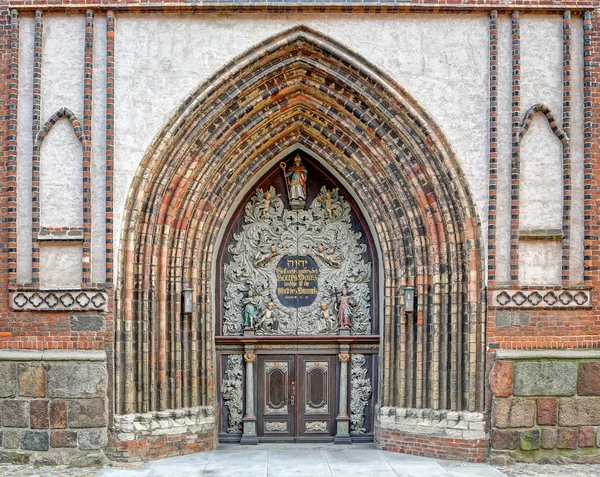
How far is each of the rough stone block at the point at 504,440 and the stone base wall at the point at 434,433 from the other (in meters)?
0.12

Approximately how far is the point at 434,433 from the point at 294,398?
6.74ft

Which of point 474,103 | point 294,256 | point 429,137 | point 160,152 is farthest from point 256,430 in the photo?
point 474,103

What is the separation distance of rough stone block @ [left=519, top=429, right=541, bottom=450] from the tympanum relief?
8.15ft

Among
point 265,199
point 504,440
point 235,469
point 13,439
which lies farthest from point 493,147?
point 13,439

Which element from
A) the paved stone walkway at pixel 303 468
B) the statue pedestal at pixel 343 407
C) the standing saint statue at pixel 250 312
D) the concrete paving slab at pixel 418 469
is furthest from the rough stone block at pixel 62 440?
the concrete paving slab at pixel 418 469

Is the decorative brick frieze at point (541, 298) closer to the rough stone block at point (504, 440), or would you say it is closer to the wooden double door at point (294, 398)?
the rough stone block at point (504, 440)

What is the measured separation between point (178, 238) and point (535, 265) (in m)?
4.65

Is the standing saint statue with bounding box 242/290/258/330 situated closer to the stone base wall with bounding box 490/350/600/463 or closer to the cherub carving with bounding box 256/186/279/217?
the cherub carving with bounding box 256/186/279/217

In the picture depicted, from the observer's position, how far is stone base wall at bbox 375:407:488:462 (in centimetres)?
872

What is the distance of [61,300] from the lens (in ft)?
28.3

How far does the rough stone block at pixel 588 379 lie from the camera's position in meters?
8.76

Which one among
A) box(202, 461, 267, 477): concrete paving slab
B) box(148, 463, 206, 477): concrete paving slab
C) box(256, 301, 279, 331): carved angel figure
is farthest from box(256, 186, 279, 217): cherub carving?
box(148, 463, 206, 477): concrete paving slab

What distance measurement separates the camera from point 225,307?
9.89m

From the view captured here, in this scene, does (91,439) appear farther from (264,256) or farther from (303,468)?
(264,256)
